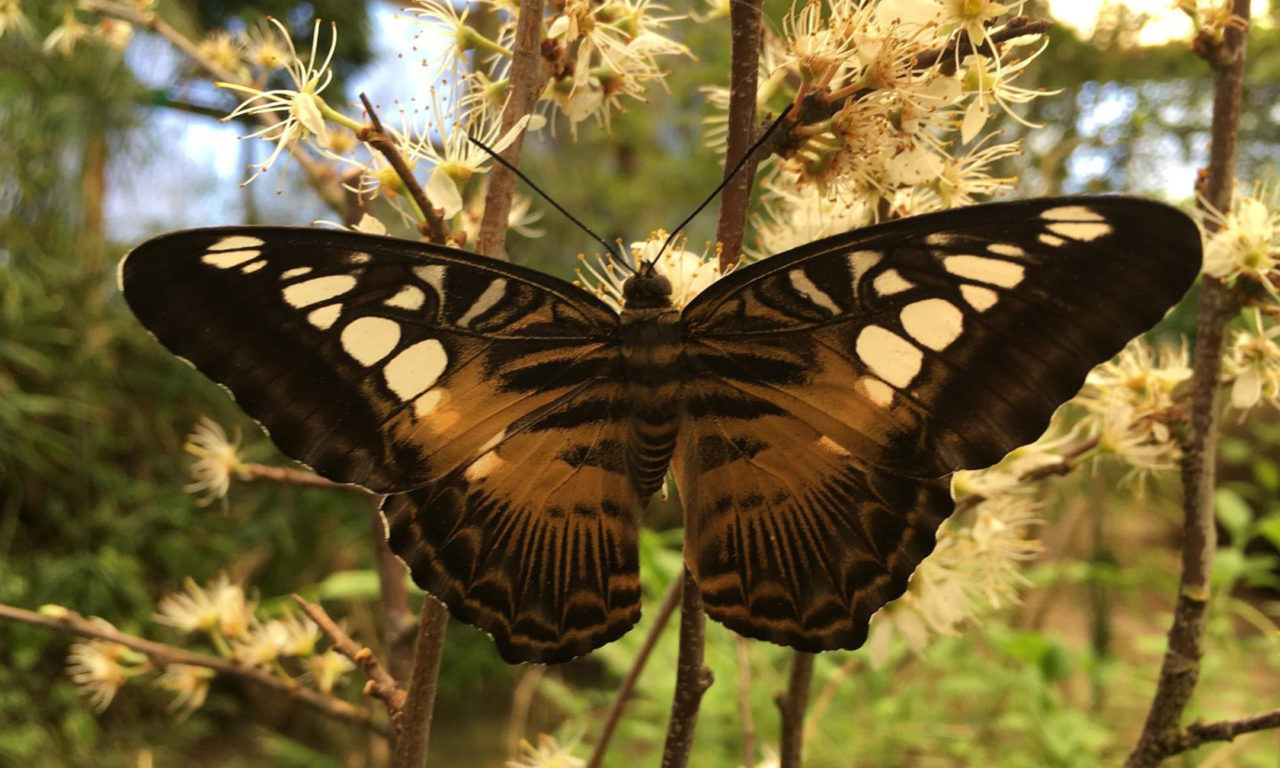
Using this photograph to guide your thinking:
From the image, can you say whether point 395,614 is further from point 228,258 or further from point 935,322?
point 935,322

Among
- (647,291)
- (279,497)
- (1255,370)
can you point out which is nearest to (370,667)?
(647,291)

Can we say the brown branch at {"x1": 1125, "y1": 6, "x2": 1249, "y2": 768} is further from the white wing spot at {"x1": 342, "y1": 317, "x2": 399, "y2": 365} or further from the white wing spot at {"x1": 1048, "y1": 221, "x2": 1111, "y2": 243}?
the white wing spot at {"x1": 342, "y1": 317, "x2": 399, "y2": 365}

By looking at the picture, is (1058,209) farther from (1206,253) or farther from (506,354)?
(506,354)

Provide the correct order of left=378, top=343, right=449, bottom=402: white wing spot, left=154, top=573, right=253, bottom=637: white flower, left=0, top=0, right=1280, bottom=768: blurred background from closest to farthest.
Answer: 1. left=378, top=343, right=449, bottom=402: white wing spot
2. left=154, top=573, right=253, bottom=637: white flower
3. left=0, top=0, right=1280, bottom=768: blurred background

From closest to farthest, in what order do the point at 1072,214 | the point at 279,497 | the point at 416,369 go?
the point at 1072,214, the point at 416,369, the point at 279,497

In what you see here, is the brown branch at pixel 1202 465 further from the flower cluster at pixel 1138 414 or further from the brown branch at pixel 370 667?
the brown branch at pixel 370 667

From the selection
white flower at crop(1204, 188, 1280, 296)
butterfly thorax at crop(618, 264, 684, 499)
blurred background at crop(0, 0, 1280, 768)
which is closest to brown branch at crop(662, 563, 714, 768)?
butterfly thorax at crop(618, 264, 684, 499)

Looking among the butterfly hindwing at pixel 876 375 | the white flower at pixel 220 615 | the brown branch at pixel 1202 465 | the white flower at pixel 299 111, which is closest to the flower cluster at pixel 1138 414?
the brown branch at pixel 1202 465
